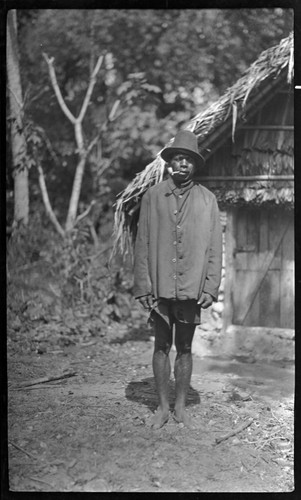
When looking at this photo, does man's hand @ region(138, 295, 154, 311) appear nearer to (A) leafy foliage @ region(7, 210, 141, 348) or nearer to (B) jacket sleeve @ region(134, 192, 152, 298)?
(B) jacket sleeve @ region(134, 192, 152, 298)

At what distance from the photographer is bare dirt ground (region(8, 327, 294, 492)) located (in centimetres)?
352

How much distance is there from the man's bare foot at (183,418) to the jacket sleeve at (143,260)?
1.02 m

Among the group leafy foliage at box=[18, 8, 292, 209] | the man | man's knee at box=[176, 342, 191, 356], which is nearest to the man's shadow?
the man

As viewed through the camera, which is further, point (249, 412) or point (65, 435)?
point (249, 412)

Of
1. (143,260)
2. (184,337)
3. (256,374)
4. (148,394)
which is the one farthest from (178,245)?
(256,374)

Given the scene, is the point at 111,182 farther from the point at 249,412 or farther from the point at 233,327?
the point at 249,412

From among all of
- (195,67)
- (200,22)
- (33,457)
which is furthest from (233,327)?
(200,22)

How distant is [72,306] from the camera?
8719 millimetres

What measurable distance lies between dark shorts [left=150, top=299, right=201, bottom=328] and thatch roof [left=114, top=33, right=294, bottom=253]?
6.46 feet

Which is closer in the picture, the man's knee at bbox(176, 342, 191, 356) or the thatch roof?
the man's knee at bbox(176, 342, 191, 356)

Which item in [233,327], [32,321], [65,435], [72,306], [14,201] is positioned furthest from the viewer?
[14,201]

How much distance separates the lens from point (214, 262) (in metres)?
4.23

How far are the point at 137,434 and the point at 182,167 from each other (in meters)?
2.11
